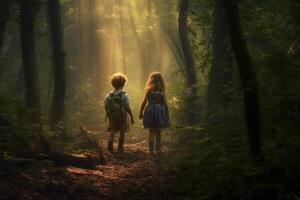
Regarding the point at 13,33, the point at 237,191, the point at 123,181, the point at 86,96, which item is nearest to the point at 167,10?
the point at 86,96

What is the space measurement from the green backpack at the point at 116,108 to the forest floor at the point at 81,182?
2803 mm

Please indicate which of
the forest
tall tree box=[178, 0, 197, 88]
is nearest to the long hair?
the forest

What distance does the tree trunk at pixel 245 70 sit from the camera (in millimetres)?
6203

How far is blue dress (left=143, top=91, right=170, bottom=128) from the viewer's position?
12672 millimetres

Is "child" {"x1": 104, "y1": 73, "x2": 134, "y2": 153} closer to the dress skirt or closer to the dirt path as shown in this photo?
the dress skirt

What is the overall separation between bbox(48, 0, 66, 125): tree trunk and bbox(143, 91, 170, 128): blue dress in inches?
138

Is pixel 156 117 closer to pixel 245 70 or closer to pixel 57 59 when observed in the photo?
pixel 57 59

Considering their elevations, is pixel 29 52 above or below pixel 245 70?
above

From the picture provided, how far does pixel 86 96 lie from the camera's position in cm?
3322

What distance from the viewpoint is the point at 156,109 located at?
12.7m

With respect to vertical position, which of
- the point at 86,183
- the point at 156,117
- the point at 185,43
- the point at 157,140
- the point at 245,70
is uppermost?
the point at 185,43

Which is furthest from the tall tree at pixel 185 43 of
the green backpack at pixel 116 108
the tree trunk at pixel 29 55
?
the tree trunk at pixel 29 55

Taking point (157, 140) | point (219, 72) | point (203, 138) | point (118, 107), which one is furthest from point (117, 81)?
point (203, 138)

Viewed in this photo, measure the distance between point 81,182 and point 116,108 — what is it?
495 centimetres
